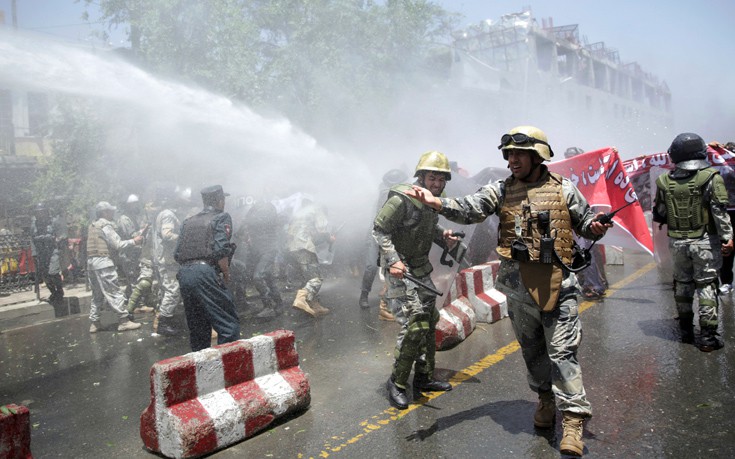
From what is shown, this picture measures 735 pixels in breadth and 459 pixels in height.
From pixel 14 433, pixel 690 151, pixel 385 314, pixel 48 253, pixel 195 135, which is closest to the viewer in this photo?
pixel 14 433

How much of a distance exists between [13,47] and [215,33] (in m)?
7.54

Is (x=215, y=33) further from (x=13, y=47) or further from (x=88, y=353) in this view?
(x=88, y=353)

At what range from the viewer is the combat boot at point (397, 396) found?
4215mm

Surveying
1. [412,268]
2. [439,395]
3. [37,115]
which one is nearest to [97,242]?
[412,268]

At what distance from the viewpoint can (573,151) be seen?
980 cm

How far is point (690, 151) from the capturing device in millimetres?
5223

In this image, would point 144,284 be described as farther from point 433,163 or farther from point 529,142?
point 529,142

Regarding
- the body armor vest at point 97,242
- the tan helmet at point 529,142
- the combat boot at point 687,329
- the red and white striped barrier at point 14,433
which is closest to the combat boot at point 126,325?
the body armor vest at point 97,242

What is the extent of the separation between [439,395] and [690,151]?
333 cm

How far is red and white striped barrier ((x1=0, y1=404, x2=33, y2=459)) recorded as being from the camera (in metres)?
3.09

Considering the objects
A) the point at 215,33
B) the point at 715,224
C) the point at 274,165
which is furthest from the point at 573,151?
the point at 215,33

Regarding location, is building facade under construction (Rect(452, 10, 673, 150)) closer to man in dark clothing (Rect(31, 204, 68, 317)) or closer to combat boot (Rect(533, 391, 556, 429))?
man in dark clothing (Rect(31, 204, 68, 317))

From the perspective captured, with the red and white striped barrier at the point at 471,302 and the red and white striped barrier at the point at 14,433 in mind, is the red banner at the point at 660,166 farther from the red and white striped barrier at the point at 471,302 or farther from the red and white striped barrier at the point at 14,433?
the red and white striped barrier at the point at 14,433

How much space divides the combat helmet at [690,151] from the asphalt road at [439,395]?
1740 millimetres
